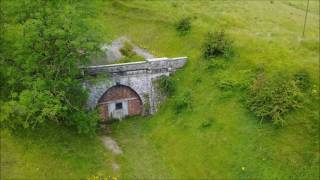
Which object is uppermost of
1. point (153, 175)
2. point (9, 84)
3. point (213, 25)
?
point (213, 25)

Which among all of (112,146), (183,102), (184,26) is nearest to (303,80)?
(183,102)

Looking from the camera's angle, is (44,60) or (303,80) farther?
(303,80)

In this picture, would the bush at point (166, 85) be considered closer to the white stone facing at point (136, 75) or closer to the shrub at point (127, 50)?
the white stone facing at point (136, 75)

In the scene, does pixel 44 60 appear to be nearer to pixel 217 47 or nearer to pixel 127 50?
pixel 127 50

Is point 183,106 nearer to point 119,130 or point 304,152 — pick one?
point 119,130

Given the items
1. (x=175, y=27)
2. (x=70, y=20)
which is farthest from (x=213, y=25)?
(x=70, y=20)

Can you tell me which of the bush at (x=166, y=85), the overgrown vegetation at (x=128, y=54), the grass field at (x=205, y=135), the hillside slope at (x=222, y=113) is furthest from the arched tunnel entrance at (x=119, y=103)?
the overgrown vegetation at (x=128, y=54)
